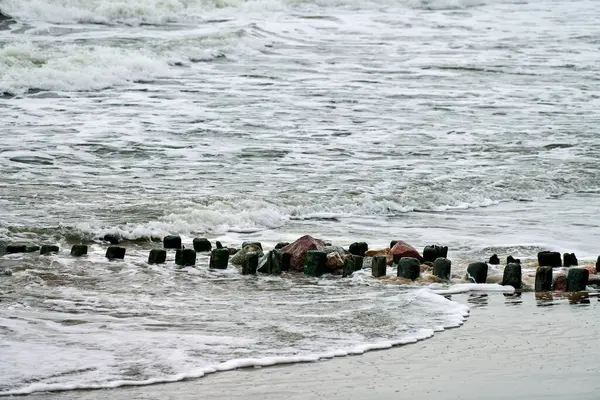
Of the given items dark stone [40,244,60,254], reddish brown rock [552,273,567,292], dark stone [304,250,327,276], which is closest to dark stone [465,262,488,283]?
reddish brown rock [552,273,567,292]

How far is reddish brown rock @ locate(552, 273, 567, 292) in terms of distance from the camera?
21.9 feet

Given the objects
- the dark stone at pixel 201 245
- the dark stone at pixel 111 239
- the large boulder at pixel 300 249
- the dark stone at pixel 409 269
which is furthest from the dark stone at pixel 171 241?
the dark stone at pixel 409 269

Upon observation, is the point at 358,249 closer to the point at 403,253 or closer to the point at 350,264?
the point at 403,253

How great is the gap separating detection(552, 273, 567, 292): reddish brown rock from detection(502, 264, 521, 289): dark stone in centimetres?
23

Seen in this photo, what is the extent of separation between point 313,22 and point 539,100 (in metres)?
10.7

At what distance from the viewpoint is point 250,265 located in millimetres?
7152

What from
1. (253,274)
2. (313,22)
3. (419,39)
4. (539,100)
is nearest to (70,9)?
(313,22)

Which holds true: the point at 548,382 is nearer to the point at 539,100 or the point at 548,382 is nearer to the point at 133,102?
the point at 133,102

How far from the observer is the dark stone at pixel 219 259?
23.7ft

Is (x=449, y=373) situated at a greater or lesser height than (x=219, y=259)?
lesser

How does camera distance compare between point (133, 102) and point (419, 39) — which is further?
point (419, 39)

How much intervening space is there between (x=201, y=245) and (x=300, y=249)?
0.94 m

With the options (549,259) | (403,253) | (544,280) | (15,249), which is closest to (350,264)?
(403,253)

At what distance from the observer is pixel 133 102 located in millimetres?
16172
